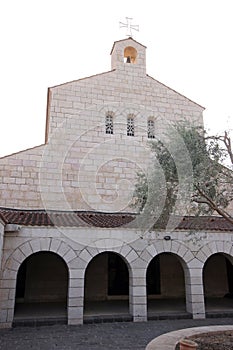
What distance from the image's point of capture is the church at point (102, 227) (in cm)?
871

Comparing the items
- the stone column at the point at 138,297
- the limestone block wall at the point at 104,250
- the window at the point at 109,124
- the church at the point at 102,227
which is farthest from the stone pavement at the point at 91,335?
the window at the point at 109,124

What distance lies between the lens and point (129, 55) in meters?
15.6

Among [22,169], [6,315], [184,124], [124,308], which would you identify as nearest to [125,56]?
[22,169]

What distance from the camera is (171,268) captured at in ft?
40.0

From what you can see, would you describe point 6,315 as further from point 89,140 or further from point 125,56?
point 125,56

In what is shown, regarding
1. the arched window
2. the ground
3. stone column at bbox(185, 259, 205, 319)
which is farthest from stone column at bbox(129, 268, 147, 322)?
the arched window

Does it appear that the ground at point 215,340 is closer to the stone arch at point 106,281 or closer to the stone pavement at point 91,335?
the stone pavement at point 91,335

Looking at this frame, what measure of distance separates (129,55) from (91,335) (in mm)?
13126

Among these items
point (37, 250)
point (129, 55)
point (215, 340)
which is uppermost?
point (129, 55)

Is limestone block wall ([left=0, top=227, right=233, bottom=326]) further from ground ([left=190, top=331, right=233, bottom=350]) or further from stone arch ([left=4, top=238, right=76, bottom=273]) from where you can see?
ground ([left=190, top=331, right=233, bottom=350])

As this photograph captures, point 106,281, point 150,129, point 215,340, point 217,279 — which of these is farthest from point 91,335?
point 150,129

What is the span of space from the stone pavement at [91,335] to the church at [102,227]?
458 millimetres

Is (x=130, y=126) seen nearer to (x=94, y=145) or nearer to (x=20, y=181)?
(x=94, y=145)

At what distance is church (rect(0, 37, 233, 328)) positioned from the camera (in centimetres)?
871
